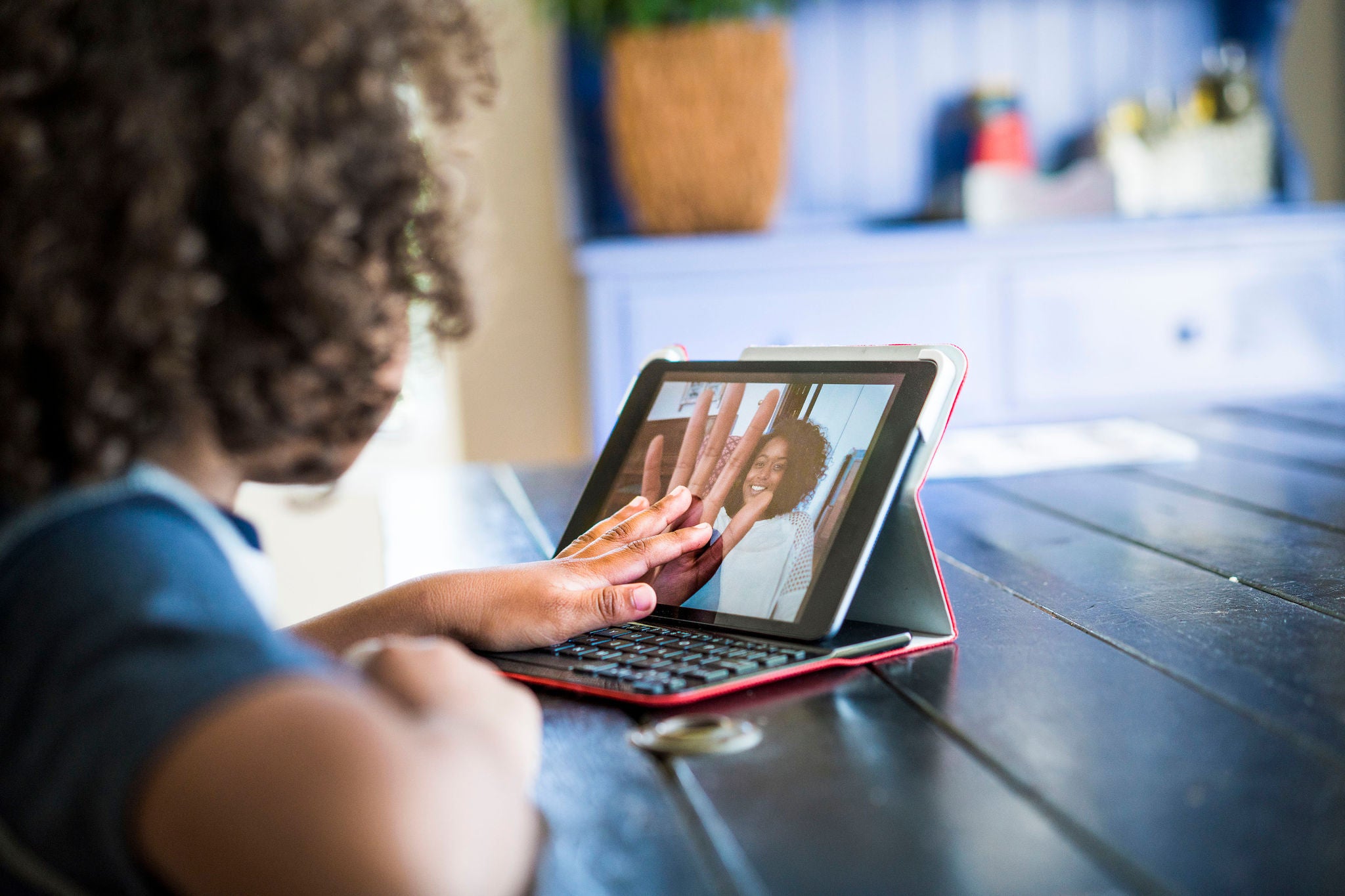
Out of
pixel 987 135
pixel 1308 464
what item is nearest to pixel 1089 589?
pixel 1308 464

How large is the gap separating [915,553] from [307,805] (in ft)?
1.35

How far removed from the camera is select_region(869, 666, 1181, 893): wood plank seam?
0.42 m

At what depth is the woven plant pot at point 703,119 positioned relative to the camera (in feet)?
7.43

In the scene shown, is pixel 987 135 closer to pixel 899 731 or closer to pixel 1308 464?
pixel 1308 464

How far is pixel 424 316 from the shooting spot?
0.71m

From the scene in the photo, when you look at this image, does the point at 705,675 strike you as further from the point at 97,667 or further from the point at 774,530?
the point at 97,667

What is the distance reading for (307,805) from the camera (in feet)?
1.29

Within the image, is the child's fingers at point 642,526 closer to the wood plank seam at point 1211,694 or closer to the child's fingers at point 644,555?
the child's fingers at point 644,555

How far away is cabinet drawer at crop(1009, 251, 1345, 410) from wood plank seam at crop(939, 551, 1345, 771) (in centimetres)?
163

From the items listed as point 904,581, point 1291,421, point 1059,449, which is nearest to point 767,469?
point 904,581

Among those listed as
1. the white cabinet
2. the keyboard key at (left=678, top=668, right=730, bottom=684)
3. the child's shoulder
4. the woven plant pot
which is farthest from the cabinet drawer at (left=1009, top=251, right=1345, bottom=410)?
the child's shoulder

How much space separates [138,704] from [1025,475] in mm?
1068

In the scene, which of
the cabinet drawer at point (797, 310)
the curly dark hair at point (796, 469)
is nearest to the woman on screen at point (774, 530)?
the curly dark hair at point (796, 469)

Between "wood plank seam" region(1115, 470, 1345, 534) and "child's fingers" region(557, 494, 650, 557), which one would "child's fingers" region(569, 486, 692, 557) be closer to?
"child's fingers" region(557, 494, 650, 557)
